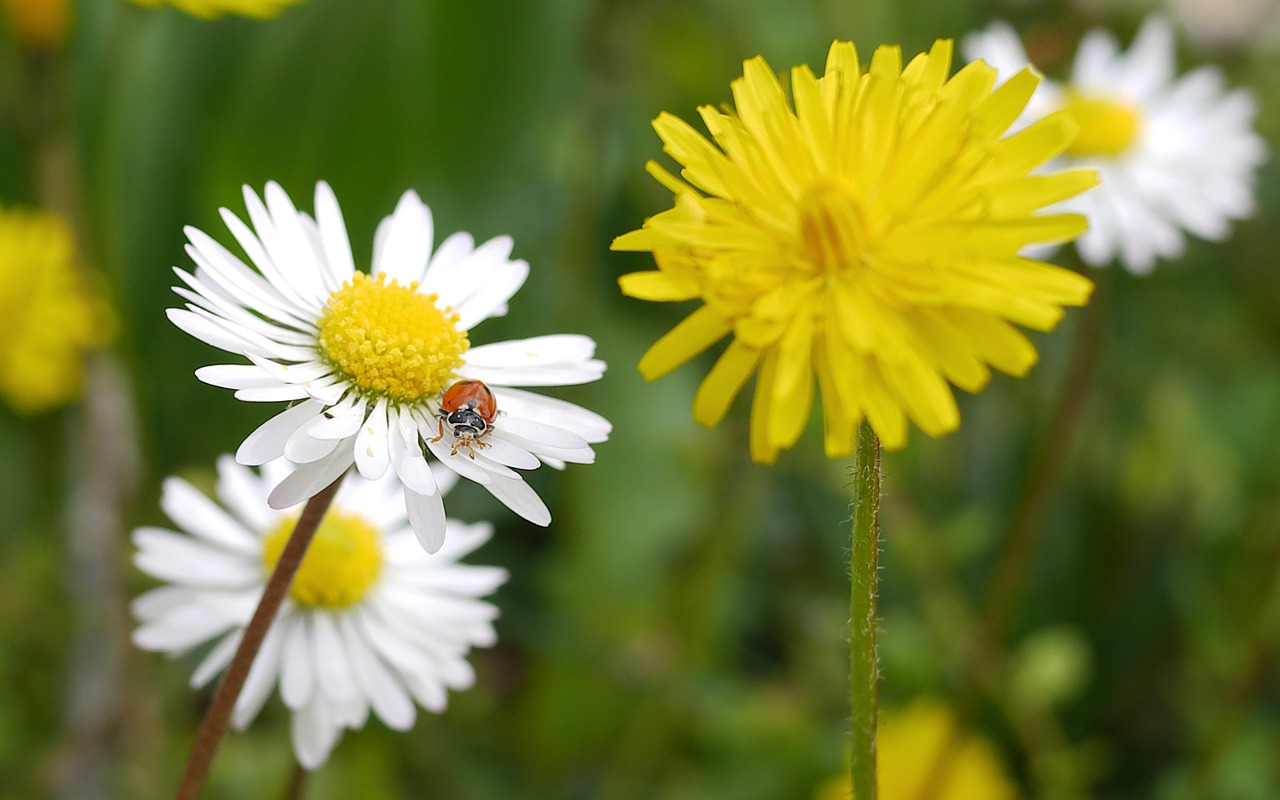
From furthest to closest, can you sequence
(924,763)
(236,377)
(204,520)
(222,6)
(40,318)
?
(40,318)
(924,763)
(222,6)
(204,520)
(236,377)

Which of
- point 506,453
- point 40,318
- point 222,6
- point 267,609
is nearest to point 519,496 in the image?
point 506,453

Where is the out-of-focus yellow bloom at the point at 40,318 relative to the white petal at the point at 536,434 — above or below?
above

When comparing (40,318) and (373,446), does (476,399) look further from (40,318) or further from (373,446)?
(40,318)

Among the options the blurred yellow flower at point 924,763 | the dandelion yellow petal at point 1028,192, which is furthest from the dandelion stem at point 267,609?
the blurred yellow flower at point 924,763

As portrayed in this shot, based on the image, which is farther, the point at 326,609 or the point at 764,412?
the point at 326,609

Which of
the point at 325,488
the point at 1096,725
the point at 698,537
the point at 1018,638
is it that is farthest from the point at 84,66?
the point at 1096,725

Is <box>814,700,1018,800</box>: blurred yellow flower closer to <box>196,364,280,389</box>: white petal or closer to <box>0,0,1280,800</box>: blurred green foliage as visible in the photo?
<box>0,0,1280,800</box>: blurred green foliage

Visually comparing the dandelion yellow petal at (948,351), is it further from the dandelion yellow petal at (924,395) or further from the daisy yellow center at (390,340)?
the daisy yellow center at (390,340)
